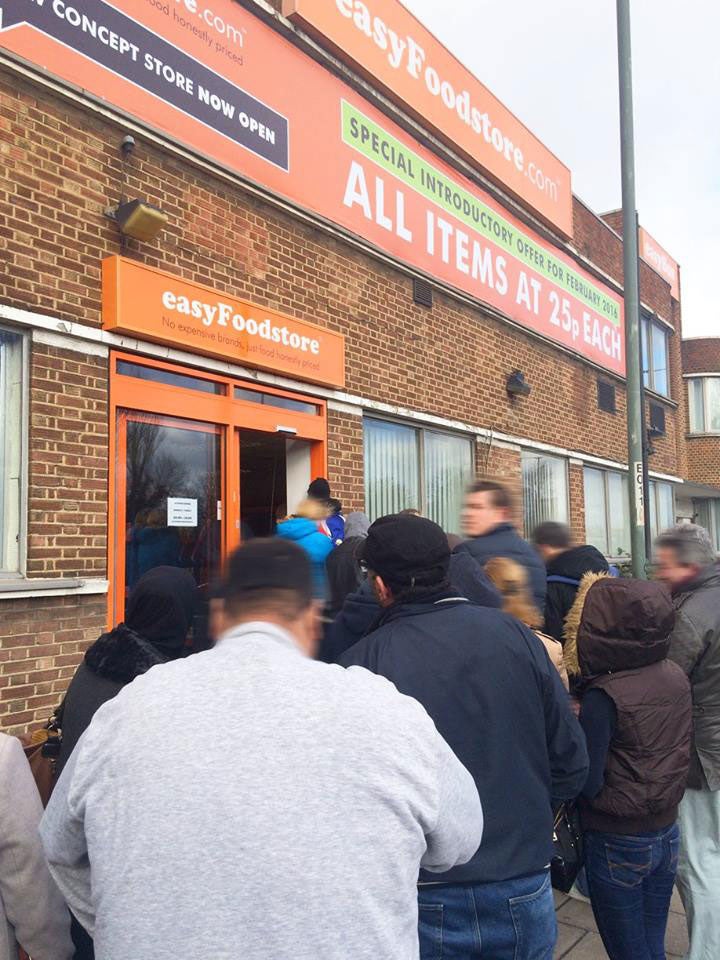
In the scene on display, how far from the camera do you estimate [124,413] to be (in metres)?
5.92

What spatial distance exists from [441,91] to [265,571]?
934cm

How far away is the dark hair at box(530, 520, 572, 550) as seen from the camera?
4.61m

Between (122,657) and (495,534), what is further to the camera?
(495,534)

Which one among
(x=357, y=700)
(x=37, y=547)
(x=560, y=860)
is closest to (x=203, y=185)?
(x=37, y=547)

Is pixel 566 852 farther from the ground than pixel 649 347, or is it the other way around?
pixel 649 347

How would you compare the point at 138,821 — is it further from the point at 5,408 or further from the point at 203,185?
the point at 203,185

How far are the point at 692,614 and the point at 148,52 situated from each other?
5426 millimetres

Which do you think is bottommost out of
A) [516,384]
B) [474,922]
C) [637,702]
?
[474,922]

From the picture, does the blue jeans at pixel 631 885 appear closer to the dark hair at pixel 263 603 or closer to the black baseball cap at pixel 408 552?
the black baseball cap at pixel 408 552

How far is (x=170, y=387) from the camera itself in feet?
20.3

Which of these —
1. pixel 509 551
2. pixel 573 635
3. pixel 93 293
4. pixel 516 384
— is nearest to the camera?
pixel 573 635

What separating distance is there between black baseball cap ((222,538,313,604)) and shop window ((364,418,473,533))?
673 centimetres

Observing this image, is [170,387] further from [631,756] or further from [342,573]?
[631,756]

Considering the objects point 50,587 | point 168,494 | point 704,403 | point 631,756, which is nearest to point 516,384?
point 168,494
